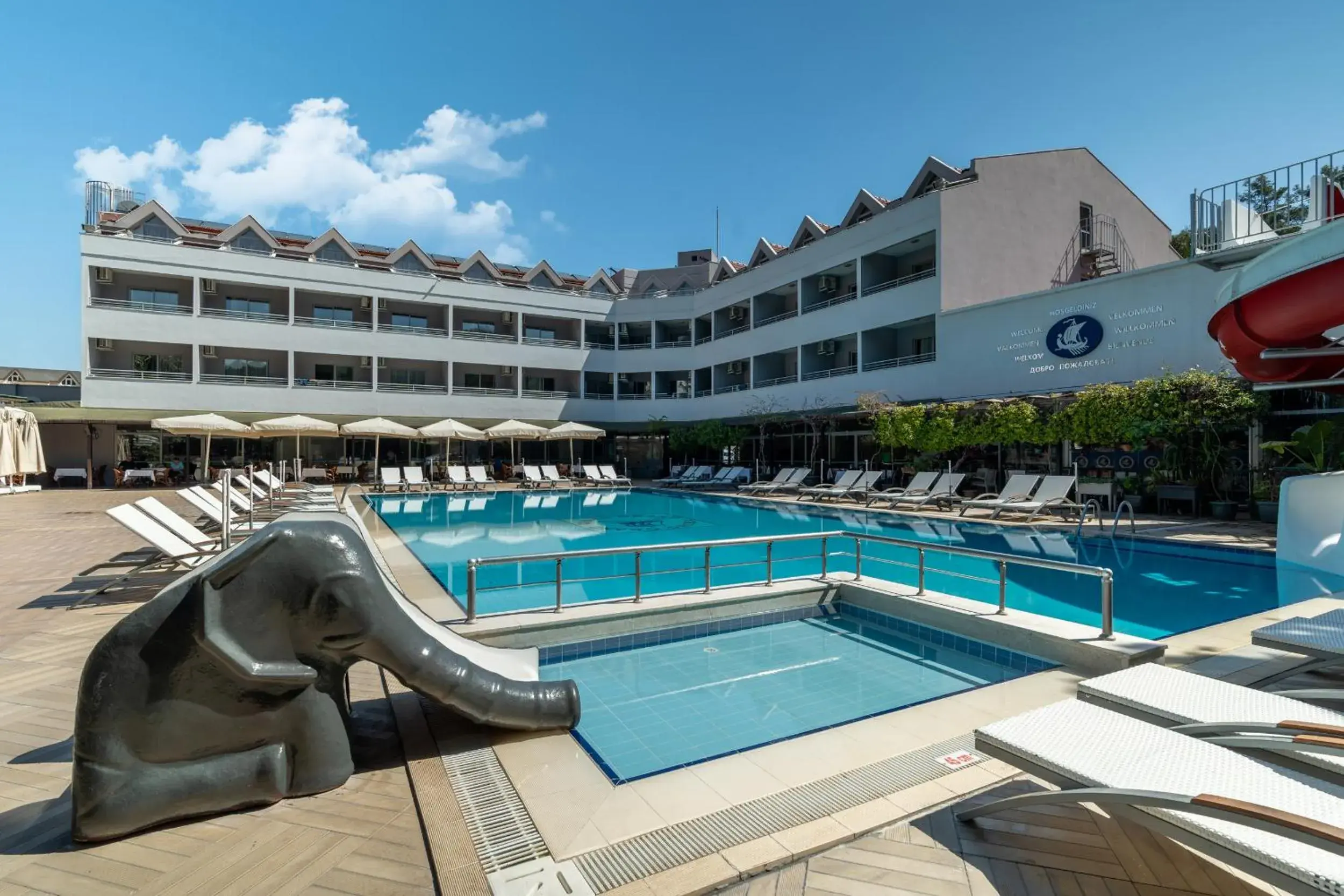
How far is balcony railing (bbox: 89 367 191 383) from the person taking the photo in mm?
23781

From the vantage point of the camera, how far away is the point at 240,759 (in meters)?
2.73

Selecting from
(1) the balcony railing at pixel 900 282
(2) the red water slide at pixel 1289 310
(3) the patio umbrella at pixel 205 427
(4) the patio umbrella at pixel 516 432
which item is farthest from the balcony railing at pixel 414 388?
(2) the red water slide at pixel 1289 310

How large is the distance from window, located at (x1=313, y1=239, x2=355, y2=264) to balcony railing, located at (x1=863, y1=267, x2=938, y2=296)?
22.0 m

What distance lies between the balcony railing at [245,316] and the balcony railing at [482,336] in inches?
275

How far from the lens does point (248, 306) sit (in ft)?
89.1

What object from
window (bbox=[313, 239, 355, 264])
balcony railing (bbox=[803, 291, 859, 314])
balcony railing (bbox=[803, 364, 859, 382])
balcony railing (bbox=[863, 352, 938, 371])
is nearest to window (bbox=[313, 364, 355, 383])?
window (bbox=[313, 239, 355, 264])

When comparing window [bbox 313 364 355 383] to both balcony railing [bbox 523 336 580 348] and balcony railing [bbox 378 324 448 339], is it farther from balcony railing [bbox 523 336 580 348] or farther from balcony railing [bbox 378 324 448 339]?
balcony railing [bbox 523 336 580 348]

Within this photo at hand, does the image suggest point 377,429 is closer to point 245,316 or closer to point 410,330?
point 410,330

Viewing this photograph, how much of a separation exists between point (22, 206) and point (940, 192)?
23.1 metres

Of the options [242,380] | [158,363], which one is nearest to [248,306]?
[242,380]

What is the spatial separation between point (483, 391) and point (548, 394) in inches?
124

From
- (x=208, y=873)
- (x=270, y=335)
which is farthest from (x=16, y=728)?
(x=270, y=335)

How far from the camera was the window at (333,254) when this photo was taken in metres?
28.3

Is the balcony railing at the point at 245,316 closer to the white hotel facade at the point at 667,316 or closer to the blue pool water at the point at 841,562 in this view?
the white hotel facade at the point at 667,316
